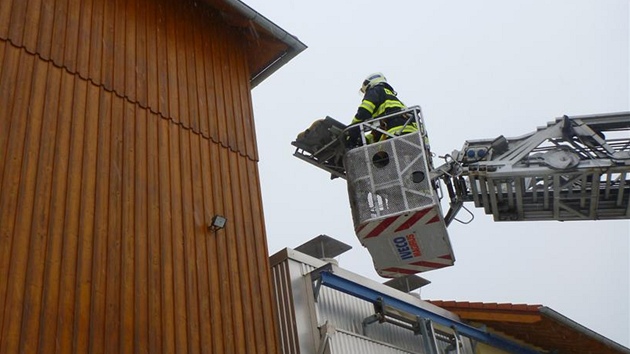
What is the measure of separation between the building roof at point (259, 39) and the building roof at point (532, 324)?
6794mm

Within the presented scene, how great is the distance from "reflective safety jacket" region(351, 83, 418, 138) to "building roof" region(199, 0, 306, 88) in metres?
1.54

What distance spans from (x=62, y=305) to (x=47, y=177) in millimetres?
1409

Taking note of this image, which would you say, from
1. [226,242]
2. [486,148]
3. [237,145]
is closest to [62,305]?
[226,242]

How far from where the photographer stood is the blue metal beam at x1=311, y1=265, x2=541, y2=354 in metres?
12.0

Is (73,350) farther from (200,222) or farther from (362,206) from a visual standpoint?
(362,206)

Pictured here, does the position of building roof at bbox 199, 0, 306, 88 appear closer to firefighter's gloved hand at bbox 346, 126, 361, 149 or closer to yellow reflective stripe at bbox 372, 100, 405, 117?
yellow reflective stripe at bbox 372, 100, 405, 117

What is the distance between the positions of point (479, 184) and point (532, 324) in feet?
21.5

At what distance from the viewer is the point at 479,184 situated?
1035cm

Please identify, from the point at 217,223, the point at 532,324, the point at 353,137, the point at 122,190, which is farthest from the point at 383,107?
the point at 532,324

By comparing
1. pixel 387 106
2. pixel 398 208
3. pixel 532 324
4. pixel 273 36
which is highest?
pixel 273 36

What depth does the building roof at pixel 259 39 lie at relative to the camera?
11352mm

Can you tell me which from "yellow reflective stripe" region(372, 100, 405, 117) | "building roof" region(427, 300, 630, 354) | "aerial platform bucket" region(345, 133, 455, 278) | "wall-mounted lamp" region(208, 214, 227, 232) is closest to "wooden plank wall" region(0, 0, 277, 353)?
"wall-mounted lamp" region(208, 214, 227, 232)

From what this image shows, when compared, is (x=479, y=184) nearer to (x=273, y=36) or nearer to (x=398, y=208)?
(x=398, y=208)

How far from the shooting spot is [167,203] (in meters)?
8.73
